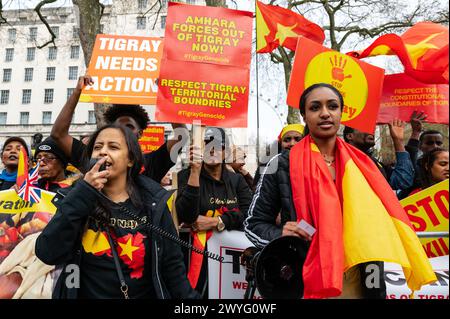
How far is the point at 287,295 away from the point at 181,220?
1142 mm

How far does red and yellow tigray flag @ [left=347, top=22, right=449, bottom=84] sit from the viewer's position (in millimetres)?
3699

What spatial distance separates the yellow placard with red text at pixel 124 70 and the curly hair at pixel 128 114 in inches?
→ 2.8

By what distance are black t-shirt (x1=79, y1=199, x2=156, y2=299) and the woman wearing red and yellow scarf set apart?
1.87 ft

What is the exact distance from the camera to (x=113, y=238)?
2.05 metres

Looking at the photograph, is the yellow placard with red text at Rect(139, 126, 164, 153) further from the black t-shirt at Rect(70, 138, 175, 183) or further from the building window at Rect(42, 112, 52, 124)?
the building window at Rect(42, 112, 52, 124)

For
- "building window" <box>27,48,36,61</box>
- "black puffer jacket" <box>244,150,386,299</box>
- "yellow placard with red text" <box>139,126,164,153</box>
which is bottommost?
"black puffer jacket" <box>244,150,386,299</box>

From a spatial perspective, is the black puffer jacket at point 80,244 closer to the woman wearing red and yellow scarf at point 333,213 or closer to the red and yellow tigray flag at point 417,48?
the woman wearing red and yellow scarf at point 333,213

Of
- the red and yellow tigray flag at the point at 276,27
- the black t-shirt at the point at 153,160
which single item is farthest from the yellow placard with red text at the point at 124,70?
the red and yellow tigray flag at the point at 276,27

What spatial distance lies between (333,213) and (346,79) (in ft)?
6.00

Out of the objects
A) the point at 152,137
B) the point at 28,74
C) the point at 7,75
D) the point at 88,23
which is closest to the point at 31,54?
the point at 28,74

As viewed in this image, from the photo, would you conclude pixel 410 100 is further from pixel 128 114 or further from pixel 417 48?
pixel 128 114

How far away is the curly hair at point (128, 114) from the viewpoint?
3.80 metres

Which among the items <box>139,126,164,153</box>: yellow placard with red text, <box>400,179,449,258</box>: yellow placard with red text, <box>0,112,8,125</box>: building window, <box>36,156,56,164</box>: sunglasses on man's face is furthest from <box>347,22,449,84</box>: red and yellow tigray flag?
<box>0,112,8,125</box>: building window

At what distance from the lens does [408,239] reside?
6.97 ft
